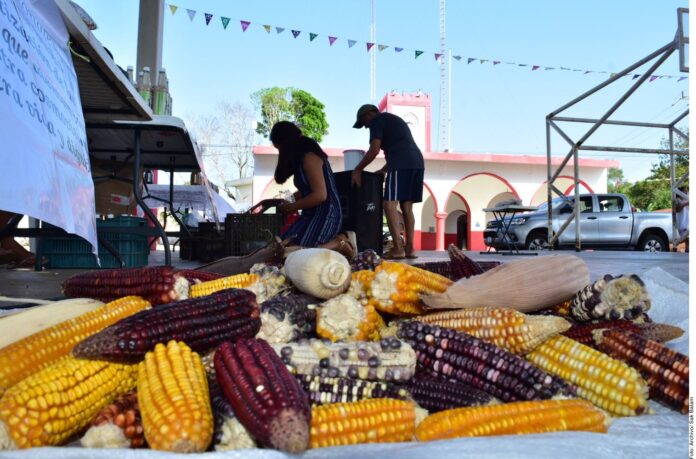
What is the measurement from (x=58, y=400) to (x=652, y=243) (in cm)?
1537

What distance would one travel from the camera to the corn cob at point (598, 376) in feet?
4.33

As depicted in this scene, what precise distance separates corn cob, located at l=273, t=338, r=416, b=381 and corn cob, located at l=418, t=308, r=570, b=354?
295 millimetres

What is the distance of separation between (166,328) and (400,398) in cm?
62

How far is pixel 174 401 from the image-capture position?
1.04 m

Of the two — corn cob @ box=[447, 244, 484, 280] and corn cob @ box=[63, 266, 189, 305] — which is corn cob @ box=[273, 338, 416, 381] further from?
corn cob @ box=[447, 244, 484, 280]

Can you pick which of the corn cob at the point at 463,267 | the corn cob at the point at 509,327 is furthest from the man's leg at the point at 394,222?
the corn cob at the point at 509,327

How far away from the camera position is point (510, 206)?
10.2m

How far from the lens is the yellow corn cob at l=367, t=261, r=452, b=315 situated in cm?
172

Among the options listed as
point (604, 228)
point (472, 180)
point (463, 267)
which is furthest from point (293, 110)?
point (463, 267)

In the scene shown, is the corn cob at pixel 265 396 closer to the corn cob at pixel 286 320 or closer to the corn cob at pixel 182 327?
the corn cob at pixel 182 327

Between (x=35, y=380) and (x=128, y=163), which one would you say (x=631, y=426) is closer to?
(x=35, y=380)

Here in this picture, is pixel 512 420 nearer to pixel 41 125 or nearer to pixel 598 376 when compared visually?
pixel 598 376

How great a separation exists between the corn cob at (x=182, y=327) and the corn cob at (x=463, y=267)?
105cm

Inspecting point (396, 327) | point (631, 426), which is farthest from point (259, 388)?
point (631, 426)
